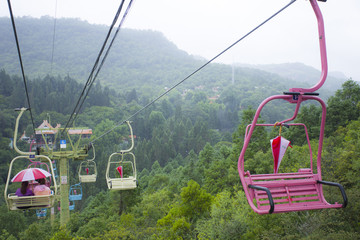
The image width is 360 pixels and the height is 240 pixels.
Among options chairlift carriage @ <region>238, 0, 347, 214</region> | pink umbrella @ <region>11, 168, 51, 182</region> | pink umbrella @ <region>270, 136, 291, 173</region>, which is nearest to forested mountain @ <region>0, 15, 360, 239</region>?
chairlift carriage @ <region>238, 0, 347, 214</region>

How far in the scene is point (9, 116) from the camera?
230 feet

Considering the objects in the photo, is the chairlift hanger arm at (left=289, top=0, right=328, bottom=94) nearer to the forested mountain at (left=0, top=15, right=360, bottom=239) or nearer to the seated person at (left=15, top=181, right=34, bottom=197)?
the seated person at (left=15, top=181, right=34, bottom=197)

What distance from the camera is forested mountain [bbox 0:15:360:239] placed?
15.0m

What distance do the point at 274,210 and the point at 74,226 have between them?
22.3m

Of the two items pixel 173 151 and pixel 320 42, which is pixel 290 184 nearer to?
pixel 320 42

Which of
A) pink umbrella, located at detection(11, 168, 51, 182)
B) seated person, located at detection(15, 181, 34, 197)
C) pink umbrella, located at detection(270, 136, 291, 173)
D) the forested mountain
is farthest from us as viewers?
the forested mountain

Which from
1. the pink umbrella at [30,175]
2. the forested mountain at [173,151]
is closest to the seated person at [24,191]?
the pink umbrella at [30,175]

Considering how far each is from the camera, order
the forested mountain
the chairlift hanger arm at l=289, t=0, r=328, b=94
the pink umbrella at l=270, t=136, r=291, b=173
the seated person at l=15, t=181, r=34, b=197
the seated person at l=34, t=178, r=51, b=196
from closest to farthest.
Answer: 1. the chairlift hanger arm at l=289, t=0, r=328, b=94
2. the pink umbrella at l=270, t=136, r=291, b=173
3. the seated person at l=15, t=181, r=34, b=197
4. the seated person at l=34, t=178, r=51, b=196
5. the forested mountain

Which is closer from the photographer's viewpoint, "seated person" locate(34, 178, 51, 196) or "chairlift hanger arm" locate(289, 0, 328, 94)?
"chairlift hanger arm" locate(289, 0, 328, 94)

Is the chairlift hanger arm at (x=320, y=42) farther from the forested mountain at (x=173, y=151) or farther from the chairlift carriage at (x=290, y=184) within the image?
the forested mountain at (x=173, y=151)

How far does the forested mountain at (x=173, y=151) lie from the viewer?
1504 centimetres

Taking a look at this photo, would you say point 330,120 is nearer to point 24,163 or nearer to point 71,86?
point 24,163

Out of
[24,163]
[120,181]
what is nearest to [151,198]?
[120,181]

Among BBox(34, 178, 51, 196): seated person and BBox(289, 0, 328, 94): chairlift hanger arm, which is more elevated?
BBox(289, 0, 328, 94): chairlift hanger arm
